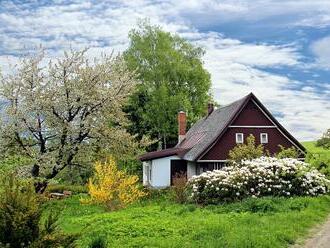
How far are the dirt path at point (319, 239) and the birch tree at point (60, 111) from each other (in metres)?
17.8

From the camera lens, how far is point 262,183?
21531 mm

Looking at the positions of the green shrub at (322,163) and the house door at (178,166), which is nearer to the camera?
the green shrub at (322,163)

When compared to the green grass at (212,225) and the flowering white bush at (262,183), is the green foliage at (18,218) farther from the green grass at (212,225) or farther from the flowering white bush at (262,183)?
the flowering white bush at (262,183)

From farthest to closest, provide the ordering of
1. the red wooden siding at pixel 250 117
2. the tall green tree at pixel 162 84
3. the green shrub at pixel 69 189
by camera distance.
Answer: the tall green tree at pixel 162 84 < the green shrub at pixel 69 189 < the red wooden siding at pixel 250 117

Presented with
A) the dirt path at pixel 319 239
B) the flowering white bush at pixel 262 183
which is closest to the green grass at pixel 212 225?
the dirt path at pixel 319 239

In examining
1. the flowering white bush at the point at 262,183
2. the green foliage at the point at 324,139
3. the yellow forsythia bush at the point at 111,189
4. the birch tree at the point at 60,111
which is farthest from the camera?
the green foliage at the point at 324,139

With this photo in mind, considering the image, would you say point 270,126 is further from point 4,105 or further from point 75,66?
point 4,105

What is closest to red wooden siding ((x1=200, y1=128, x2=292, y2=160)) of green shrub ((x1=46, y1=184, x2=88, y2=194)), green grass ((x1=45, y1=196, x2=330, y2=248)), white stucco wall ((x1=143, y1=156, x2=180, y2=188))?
white stucco wall ((x1=143, y1=156, x2=180, y2=188))

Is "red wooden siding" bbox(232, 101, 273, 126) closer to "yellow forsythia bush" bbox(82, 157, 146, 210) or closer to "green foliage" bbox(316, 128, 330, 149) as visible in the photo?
"green foliage" bbox(316, 128, 330, 149)

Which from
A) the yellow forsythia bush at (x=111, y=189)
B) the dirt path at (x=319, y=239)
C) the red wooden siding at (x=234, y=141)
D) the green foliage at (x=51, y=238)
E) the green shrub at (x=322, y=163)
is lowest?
the dirt path at (x=319, y=239)

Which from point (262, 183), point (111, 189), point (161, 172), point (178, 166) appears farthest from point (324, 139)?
point (111, 189)

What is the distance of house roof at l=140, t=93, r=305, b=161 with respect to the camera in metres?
36.6

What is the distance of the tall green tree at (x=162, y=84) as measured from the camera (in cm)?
5353

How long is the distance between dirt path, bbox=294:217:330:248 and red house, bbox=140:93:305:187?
21361 millimetres
